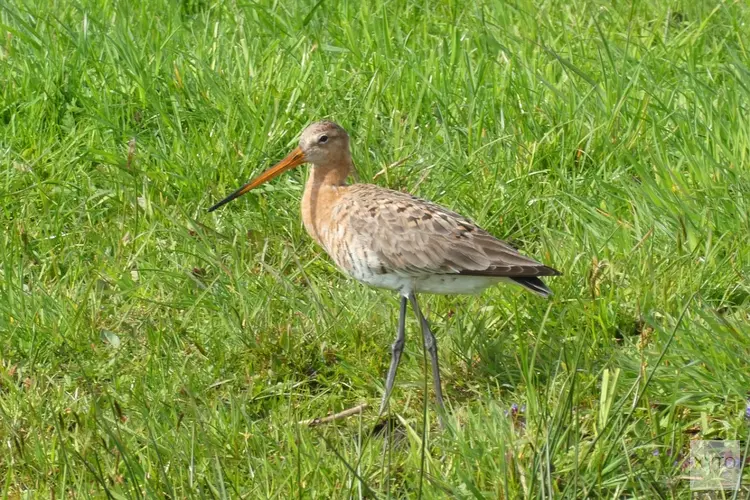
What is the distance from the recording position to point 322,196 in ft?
17.9

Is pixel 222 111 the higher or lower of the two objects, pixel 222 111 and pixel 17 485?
the higher

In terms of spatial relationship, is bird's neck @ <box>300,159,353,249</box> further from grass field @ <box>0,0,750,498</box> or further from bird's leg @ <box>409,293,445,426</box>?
bird's leg @ <box>409,293,445,426</box>

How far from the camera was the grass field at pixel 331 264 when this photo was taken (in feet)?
13.9

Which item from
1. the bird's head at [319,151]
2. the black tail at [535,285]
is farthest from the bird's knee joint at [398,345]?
the bird's head at [319,151]

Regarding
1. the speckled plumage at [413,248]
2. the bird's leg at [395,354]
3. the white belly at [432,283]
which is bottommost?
the bird's leg at [395,354]

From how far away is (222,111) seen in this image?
6293mm

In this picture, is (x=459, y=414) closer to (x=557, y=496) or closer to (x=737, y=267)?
(x=557, y=496)

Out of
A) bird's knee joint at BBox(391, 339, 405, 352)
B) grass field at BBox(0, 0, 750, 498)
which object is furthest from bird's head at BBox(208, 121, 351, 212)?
bird's knee joint at BBox(391, 339, 405, 352)

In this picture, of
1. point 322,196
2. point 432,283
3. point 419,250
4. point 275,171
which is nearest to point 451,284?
point 432,283

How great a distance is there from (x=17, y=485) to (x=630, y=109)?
11.6 ft

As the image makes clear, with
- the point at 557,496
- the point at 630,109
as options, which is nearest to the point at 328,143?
the point at 630,109

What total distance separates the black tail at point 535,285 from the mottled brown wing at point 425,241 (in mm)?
56

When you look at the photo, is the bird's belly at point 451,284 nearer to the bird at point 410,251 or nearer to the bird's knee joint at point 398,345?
the bird at point 410,251

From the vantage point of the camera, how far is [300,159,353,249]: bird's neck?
5.33m
